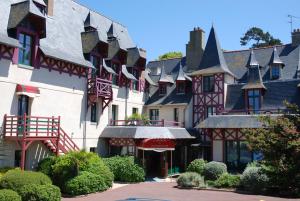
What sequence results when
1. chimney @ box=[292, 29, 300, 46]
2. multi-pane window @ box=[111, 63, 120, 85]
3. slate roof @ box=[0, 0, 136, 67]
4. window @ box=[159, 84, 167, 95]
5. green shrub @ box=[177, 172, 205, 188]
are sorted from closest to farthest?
1. slate roof @ box=[0, 0, 136, 67]
2. green shrub @ box=[177, 172, 205, 188]
3. multi-pane window @ box=[111, 63, 120, 85]
4. chimney @ box=[292, 29, 300, 46]
5. window @ box=[159, 84, 167, 95]

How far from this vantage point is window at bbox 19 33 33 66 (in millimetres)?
22672

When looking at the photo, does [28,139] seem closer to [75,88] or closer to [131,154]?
[75,88]

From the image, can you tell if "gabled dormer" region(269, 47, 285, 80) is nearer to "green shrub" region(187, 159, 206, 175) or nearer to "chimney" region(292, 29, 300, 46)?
"chimney" region(292, 29, 300, 46)

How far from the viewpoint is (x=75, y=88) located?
86.7ft

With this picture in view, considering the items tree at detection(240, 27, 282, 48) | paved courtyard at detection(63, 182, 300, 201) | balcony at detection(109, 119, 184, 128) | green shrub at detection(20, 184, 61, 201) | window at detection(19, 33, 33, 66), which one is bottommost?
paved courtyard at detection(63, 182, 300, 201)

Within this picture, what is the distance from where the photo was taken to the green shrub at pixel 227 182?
75.5 feet

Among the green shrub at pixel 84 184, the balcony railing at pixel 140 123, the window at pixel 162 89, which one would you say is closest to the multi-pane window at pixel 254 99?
the balcony railing at pixel 140 123

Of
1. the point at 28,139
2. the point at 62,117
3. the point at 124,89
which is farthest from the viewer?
the point at 124,89

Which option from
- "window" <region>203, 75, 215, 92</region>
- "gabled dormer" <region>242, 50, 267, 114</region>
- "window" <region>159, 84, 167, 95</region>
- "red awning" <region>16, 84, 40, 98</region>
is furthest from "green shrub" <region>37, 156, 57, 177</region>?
"gabled dormer" <region>242, 50, 267, 114</region>

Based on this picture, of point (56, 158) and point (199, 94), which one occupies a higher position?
point (199, 94)

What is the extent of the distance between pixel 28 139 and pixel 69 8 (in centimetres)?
1330

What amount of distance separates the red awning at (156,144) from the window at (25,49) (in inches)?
375

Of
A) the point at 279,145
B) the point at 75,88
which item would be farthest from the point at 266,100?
the point at 75,88

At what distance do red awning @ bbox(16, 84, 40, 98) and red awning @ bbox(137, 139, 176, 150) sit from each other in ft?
27.1
